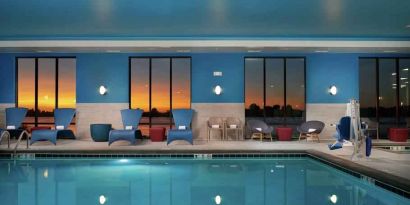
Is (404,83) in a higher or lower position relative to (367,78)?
lower

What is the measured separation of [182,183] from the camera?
5656 mm

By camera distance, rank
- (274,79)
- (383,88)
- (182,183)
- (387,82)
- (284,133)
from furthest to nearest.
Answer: (383,88) < (387,82) < (274,79) < (284,133) < (182,183)

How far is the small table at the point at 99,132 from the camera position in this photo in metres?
10.1

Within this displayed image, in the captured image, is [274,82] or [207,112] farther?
[274,82]

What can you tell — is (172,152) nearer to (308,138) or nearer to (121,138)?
(121,138)

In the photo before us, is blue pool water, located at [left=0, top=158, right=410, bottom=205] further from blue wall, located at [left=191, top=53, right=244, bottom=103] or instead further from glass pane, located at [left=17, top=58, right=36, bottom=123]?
glass pane, located at [left=17, top=58, right=36, bottom=123]

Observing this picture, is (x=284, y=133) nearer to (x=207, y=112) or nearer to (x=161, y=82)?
(x=207, y=112)

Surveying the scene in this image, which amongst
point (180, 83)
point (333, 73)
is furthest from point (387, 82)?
point (180, 83)

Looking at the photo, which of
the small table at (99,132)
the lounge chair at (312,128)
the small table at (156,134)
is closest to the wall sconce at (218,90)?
the small table at (156,134)

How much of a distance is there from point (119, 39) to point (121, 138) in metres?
2.94

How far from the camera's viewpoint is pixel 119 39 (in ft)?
35.0

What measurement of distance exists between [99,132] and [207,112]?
2.91 metres

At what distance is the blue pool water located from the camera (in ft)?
15.1

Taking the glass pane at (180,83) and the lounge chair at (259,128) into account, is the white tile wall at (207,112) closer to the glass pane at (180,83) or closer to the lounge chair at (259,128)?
the lounge chair at (259,128)
